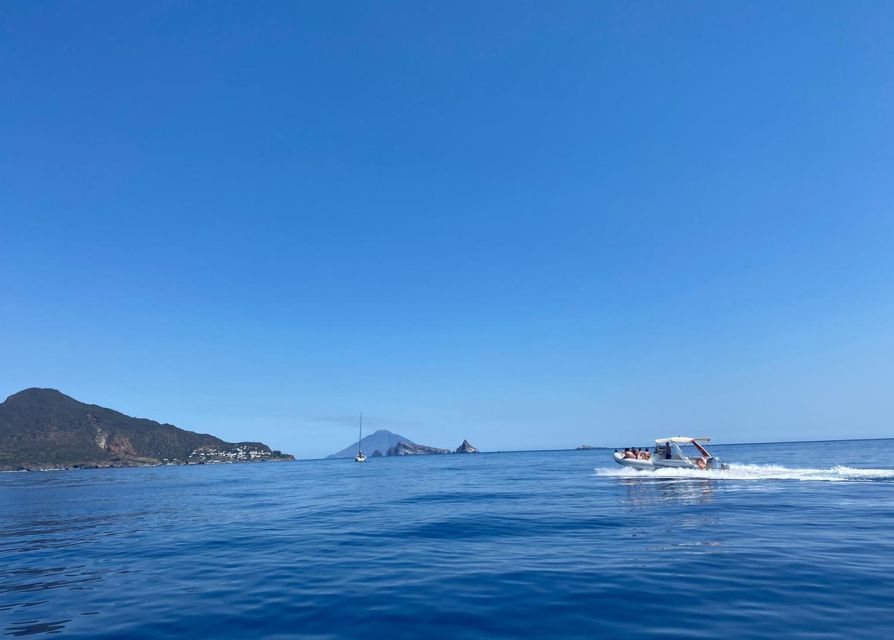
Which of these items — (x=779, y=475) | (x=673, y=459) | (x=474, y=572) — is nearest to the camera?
(x=474, y=572)

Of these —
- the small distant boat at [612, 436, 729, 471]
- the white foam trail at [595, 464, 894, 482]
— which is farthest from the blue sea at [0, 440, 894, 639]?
the small distant boat at [612, 436, 729, 471]

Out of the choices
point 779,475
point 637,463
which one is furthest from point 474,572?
point 779,475

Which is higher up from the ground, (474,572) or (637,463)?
(474,572)

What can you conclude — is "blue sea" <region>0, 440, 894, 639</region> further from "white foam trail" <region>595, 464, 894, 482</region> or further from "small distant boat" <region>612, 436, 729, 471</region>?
"small distant boat" <region>612, 436, 729, 471</region>

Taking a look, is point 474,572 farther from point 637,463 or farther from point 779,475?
point 779,475

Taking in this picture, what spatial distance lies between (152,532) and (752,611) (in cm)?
2543

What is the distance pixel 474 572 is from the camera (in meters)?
13.7

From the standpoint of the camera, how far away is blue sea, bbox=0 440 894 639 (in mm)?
9859

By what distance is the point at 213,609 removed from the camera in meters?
11.2

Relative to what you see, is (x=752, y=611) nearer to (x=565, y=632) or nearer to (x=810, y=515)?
(x=565, y=632)

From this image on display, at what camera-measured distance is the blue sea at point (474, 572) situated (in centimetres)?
986

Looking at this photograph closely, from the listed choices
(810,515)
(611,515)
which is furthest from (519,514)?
(810,515)

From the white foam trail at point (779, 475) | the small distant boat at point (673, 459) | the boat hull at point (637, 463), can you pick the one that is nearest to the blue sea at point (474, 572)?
the white foam trail at point (779, 475)

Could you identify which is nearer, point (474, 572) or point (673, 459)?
point (474, 572)
